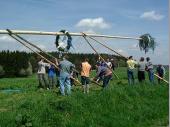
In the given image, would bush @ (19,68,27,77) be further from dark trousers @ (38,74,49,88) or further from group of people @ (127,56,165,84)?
dark trousers @ (38,74,49,88)

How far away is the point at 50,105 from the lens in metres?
13.4

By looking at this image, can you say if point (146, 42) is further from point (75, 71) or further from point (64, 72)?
point (64, 72)

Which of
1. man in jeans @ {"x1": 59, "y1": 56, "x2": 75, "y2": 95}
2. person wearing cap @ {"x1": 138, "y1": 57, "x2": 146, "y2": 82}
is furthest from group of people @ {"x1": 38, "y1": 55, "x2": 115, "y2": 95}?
person wearing cap @ {"x1": 138, "y1": 57, "x2": 146, "y2": 82}

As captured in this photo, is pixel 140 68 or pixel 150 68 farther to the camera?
pixel 150 68

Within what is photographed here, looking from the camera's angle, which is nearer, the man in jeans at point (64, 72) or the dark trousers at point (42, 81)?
the man in jeans at point (64, 72)

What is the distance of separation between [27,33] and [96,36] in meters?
6.32

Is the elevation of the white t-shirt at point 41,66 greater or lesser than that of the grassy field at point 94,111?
greater

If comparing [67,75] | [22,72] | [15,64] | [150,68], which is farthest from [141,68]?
[22,72]

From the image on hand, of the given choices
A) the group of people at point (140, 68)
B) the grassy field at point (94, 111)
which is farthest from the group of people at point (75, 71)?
the grassy field at point (94, 111)

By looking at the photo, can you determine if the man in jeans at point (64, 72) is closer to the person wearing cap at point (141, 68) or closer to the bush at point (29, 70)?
the person wearing cap at point (141, 68)

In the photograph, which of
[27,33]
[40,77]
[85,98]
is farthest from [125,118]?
[40,77]

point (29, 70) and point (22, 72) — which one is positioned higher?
point (29, 70)

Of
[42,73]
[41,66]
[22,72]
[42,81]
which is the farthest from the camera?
[22,72]

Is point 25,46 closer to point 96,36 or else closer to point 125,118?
point 96,36
